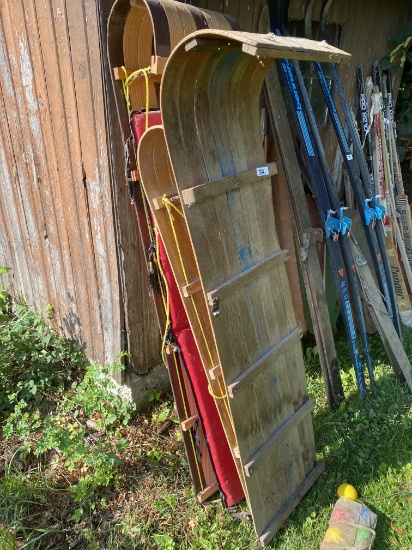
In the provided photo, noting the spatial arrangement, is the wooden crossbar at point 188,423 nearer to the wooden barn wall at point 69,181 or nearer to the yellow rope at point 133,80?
the wooden barn wall at point 69,181

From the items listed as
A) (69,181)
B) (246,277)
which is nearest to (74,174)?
(69,181)

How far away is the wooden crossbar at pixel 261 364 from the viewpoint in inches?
81.5

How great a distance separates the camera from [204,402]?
2318 mm

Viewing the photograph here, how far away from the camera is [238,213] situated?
2109 mm

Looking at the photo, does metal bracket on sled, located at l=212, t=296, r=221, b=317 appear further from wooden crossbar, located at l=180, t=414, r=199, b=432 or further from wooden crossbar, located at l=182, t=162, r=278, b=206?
wooden crossbar, located at l=180, t=414, r=199, b=432

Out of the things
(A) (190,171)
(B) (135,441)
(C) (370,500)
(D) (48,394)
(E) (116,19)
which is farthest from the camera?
(D) (48,394)

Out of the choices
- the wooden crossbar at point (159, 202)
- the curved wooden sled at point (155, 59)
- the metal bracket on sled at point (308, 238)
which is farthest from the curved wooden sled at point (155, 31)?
the metal bracket on sled at point (308, 238)

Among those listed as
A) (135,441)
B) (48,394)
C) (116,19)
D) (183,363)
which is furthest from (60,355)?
(116,19)

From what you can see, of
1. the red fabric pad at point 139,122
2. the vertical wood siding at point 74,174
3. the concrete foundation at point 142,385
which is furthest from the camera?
the concrete foundation at point 142,385

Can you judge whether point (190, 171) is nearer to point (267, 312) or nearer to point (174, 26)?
point (174, 26)

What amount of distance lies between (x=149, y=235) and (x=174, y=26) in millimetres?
908

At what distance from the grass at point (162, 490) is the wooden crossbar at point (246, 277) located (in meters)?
1.17

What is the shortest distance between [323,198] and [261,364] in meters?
1.37

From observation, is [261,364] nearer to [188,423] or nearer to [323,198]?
[188,423]
